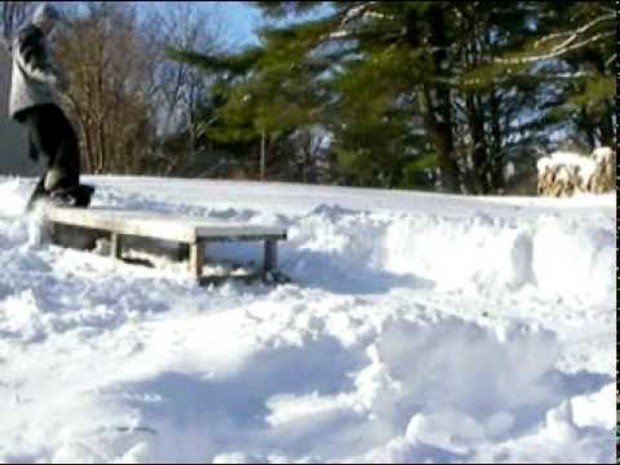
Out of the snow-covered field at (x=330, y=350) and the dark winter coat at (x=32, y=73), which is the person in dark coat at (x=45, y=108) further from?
the snow-covered field at (x=330, y=350)

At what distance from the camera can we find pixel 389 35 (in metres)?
23.3

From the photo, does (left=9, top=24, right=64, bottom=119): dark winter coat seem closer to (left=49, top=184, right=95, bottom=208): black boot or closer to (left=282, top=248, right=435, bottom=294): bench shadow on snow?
(left=49, top=184, right=95, bottom=208): black boot

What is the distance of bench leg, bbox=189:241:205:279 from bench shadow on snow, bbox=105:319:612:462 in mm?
2365

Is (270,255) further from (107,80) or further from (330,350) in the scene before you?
(330,350)

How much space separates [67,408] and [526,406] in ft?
5.87

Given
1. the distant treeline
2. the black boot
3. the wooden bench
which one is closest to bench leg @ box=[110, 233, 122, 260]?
the wooden bench

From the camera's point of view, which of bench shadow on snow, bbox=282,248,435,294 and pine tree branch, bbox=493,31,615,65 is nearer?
bench shadow on snow, bbox=282,248,435,294

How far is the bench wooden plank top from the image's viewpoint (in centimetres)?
763

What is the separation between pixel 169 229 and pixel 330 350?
8.67ft

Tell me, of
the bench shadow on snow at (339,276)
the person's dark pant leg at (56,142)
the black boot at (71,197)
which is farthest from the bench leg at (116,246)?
the bench shadow on snow at (339,276)

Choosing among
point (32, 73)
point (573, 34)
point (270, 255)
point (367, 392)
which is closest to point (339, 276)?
point (270, 255)

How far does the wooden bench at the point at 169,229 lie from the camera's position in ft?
25.1

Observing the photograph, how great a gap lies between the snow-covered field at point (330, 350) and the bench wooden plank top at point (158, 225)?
0.24 meters

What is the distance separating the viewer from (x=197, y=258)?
7707 millimetres
